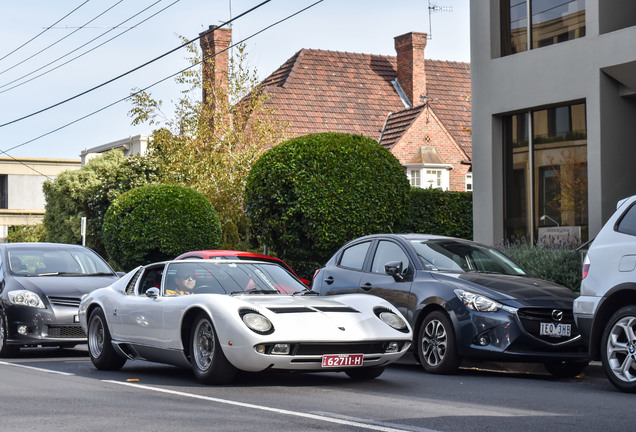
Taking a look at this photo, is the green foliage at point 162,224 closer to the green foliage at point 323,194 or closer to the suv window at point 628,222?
the green foliage at point 323,194

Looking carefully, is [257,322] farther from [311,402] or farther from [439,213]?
[439,213]

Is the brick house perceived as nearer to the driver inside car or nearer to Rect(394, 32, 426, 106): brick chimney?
Rect(394, 32, 426, 106): brick chimney

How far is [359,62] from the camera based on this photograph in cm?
4416

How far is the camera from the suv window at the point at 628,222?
371 inches

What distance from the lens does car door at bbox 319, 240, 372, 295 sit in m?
12.6

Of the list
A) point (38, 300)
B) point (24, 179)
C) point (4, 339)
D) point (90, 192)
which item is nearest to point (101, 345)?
point (38, 300)

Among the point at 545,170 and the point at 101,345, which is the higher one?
the point at 545,170

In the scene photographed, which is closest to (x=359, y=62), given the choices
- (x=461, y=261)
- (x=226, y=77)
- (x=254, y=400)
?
(x=226, y=77)

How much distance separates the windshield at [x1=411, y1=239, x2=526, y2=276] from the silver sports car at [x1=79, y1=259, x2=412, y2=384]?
1727 millimetres

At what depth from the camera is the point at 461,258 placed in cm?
1206

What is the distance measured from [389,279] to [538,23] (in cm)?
801

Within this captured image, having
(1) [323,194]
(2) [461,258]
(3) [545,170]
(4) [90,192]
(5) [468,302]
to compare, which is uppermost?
(4) [90,192]

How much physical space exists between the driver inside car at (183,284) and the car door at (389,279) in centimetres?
252

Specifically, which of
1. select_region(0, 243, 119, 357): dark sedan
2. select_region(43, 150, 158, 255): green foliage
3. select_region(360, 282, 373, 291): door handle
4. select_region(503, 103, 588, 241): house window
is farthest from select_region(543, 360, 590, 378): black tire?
select_region(43, 150, 158, 255): green foliage
